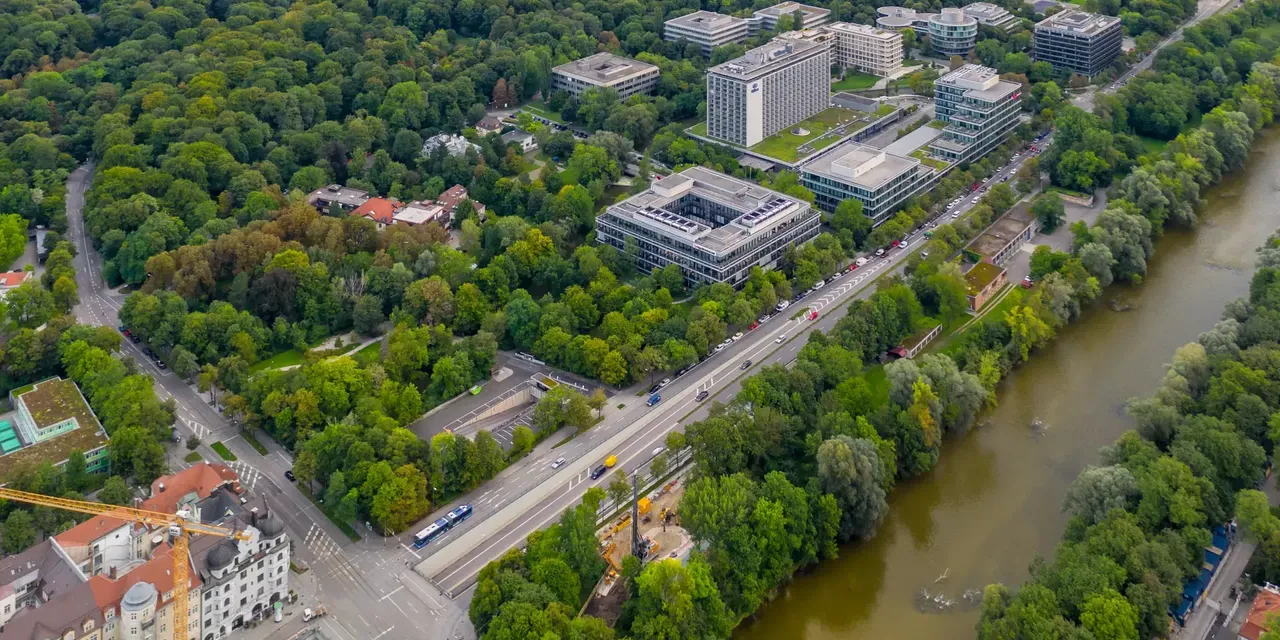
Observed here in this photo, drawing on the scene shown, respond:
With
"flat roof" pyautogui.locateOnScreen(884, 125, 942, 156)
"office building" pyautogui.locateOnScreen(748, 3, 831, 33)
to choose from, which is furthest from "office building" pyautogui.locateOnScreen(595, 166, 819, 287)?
"office building" pyautogui.locateOnScreen(748, 3, 831, 33)

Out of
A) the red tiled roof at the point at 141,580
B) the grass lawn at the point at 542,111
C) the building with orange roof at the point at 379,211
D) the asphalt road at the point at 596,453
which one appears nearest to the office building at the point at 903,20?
the grass lawn at the point at 542,111

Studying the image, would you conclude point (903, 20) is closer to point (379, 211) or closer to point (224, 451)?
point (379, 211)

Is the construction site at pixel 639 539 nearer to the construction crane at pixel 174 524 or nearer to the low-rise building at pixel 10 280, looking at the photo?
the construction crane at pixel 174 524

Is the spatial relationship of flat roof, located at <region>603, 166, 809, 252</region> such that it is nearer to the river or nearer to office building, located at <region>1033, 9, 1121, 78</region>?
the river

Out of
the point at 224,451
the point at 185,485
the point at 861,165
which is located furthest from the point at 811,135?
the point at 185,485

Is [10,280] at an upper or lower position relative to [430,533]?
upper

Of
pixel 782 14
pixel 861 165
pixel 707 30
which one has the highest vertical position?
pixel 861 165
